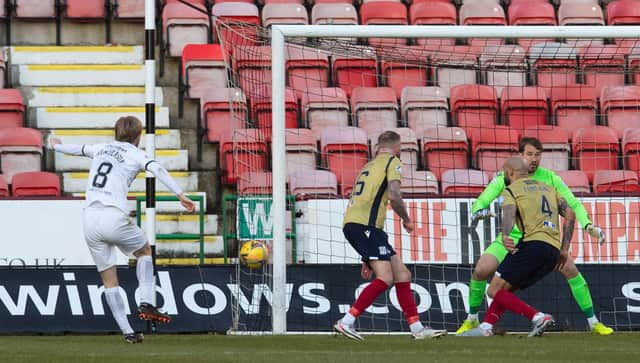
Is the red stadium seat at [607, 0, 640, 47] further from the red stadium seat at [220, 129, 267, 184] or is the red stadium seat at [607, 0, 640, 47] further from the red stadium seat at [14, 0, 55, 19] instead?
the red stadium seat at [14, 0, 55, 19]

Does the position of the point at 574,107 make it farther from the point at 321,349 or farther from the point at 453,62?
the point at 321,349

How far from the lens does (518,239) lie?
37.6 feet

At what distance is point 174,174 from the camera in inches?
613

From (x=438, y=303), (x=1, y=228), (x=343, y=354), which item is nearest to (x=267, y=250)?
(x=438, y=303)

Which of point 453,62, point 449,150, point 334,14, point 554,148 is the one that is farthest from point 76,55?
point 554,148

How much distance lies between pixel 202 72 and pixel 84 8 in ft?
6.55

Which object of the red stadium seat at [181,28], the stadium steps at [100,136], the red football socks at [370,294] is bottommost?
the red football socks at [370,294]

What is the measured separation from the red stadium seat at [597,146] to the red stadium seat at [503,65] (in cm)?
106

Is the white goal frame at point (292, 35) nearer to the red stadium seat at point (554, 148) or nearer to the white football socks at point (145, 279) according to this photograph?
the white football socks at point (145, 279)

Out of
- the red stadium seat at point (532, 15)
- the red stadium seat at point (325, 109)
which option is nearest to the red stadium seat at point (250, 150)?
the red stadium seat at point (325, 109)

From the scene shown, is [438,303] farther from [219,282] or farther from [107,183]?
[107,183]

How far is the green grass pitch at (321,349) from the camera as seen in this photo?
28.1 feet

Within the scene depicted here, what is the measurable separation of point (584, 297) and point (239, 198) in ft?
12.0

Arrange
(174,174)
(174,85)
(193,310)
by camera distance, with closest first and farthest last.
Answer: (193,310), (174,174), (174,85)
